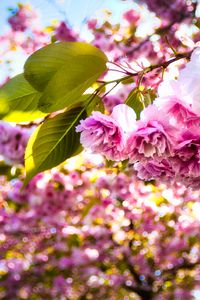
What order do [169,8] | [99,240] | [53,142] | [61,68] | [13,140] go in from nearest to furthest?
[61,68] < [53,142] < [13,140] < [169,8] < [99,240]

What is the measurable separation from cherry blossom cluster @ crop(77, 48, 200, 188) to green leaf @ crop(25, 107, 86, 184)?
96 mm

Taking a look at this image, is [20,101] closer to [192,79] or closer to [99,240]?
[192,79]

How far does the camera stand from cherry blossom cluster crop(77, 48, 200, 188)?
0.53 m

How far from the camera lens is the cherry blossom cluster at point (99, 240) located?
Result: 13.7 ft

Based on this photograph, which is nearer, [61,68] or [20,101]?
[61,68]

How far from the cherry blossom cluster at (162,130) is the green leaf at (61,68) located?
0.24 ft

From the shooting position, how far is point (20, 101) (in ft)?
2.47

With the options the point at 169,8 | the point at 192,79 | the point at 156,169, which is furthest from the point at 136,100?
the point at 169,8

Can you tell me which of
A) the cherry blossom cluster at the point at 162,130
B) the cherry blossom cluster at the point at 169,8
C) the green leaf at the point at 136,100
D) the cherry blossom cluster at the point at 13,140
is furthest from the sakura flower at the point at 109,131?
the cherry blossom cluster at the point at 169,8

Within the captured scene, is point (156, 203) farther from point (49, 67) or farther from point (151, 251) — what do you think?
point (49, 67)

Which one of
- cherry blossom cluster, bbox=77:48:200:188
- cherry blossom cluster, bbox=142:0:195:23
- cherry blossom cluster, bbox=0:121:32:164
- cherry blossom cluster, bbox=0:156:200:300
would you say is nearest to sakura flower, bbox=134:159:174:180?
cherry blossom cluster, bbox=77:48:200:188

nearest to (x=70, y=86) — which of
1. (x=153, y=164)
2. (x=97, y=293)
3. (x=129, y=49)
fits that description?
(x=153, y=164)

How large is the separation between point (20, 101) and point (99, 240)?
4656 mm

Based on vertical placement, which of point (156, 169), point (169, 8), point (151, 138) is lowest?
point (169, 8)
